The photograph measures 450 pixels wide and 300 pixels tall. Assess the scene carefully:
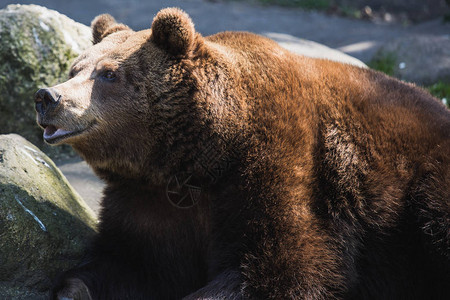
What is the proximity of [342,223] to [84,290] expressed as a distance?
179cm

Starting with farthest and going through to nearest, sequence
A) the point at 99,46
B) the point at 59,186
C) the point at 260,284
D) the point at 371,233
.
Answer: the point at 59,186, the point at 99,46, the point at 371,233, the point at 260,284

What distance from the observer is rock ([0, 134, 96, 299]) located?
151 inches

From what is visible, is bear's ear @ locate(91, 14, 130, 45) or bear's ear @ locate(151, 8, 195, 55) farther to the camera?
bear's ear @ locate(91, 14, 130, 45)

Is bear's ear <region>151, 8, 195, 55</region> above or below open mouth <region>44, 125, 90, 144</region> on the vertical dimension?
above

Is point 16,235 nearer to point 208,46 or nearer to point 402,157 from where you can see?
point 208,46

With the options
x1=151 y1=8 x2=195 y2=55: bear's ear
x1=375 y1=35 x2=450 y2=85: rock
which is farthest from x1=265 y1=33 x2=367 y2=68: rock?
x1=151 y1=8 x2=195 y2=55: bear's ear

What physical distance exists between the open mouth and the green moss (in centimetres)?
654

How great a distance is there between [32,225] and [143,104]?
3.80 ft

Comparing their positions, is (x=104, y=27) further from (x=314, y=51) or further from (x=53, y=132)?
(x=314, y=51)

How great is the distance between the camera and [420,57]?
9188mm

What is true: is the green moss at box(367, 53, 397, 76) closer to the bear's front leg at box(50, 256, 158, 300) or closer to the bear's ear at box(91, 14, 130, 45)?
the bear's ear at box(91, 14, 130, 45)

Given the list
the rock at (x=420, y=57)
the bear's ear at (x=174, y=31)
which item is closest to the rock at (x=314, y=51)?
the rock at (x=420, y=57)

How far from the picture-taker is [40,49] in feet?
20.9

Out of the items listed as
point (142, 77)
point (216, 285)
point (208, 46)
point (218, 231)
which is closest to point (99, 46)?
point (142, 77)
